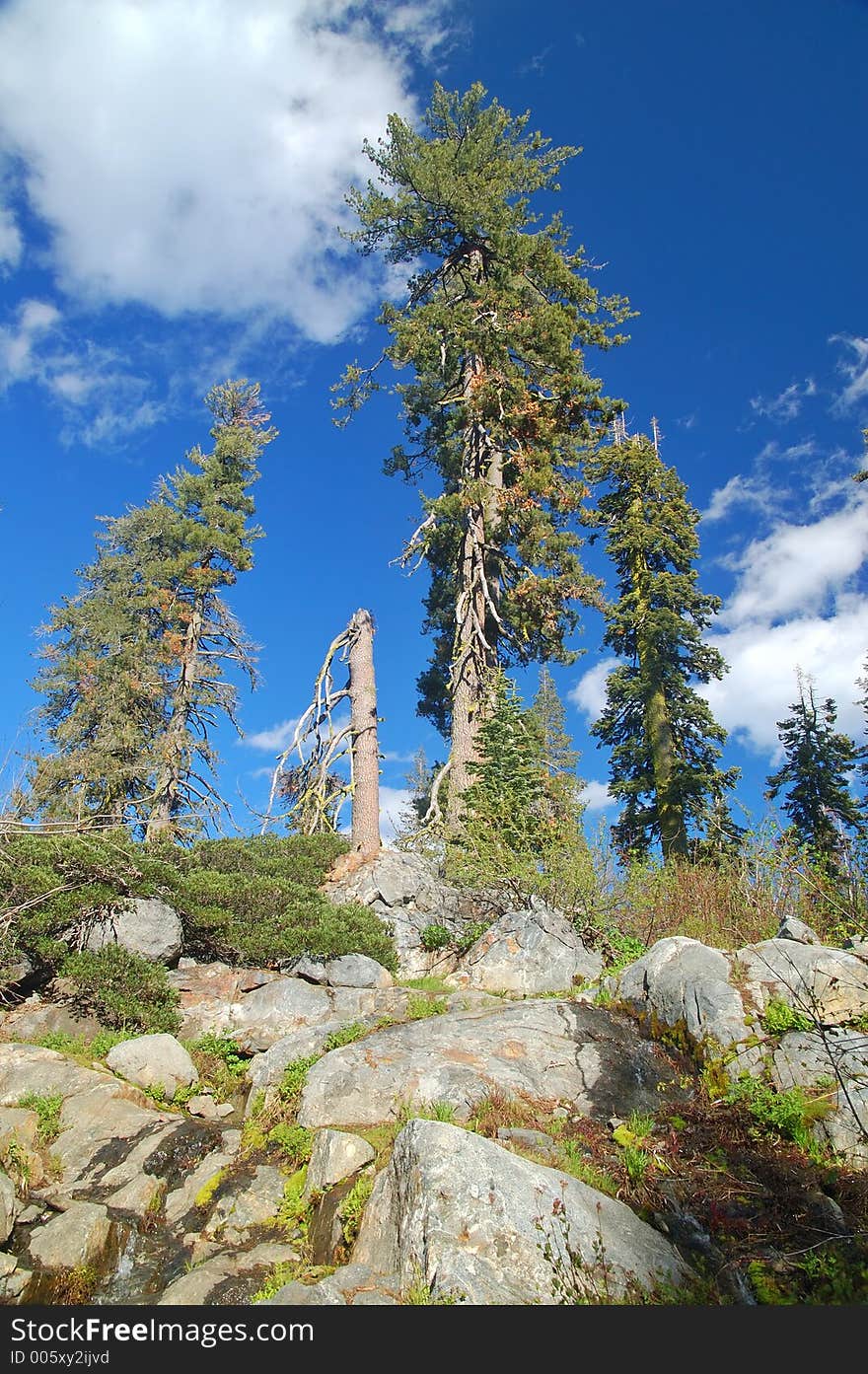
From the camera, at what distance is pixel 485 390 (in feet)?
63.4

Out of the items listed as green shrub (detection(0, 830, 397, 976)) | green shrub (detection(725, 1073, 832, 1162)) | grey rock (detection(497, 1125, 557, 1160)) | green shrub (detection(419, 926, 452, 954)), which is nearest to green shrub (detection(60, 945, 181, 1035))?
green shrub (detection(0, 830, 397, 976))

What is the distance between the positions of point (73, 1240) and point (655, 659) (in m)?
18.9

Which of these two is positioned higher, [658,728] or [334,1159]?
[658,728]

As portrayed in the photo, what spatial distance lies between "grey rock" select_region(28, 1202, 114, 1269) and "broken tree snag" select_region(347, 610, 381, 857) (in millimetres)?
10007

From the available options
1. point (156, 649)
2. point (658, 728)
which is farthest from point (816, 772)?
point (156, 649)

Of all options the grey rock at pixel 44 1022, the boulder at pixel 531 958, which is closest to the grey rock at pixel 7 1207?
the grey rock at pixel 44 1022

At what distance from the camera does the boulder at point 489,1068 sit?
684cm

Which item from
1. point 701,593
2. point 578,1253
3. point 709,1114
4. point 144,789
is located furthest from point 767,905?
point 144,789

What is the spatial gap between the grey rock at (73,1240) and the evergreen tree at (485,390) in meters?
11.8

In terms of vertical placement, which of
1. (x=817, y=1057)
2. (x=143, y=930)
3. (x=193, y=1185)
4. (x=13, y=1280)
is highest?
(x=143, y=930)

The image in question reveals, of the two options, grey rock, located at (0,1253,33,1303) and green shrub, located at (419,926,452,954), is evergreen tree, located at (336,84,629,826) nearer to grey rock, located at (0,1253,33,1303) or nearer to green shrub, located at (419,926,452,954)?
green shrub, located at (419,926,452,954)

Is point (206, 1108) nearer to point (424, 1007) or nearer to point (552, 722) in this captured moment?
point (424, 1007)

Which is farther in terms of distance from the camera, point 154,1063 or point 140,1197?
point 154,1063

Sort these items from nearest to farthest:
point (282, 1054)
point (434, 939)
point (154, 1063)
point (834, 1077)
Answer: point (834, 1077), point (282, 1054), point (154, 1063), point (434, 939)
